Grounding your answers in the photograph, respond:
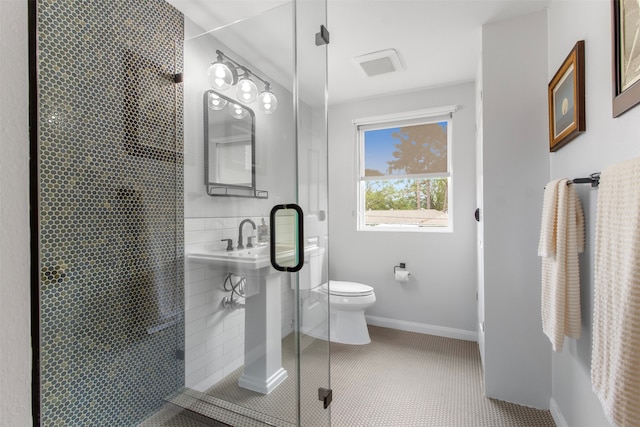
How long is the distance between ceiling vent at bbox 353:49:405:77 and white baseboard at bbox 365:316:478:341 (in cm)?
225

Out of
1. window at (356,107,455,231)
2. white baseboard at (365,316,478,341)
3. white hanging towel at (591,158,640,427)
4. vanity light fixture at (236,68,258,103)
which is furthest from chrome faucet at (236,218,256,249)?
white baseboard at (365,316,478,341)

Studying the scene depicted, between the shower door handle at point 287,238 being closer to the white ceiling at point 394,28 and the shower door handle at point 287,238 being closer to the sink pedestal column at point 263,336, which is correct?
the sink pedestal column at point 263,336

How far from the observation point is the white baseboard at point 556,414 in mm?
1556

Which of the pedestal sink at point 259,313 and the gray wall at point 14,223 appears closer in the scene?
the gray wall at point 14,223

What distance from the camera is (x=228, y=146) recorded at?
156 cm

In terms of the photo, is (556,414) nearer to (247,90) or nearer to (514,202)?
(514,202)

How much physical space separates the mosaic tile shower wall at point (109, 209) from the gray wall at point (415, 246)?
194 centimetres

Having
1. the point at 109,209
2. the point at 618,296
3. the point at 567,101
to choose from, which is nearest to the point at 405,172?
the point at 567,101

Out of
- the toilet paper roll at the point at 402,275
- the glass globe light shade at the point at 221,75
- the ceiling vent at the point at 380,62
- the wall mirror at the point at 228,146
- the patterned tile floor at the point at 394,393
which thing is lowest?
the patterned tile floor at the point at 394,393

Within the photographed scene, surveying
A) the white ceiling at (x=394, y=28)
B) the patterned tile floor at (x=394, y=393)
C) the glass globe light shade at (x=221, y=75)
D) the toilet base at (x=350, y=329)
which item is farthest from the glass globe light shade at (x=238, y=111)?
the toilet base at (x=350, y=329)

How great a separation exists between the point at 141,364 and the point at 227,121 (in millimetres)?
1172

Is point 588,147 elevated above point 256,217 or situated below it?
above

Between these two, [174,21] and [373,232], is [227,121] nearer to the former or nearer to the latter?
[174,21]

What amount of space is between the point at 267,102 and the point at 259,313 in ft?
3.34
